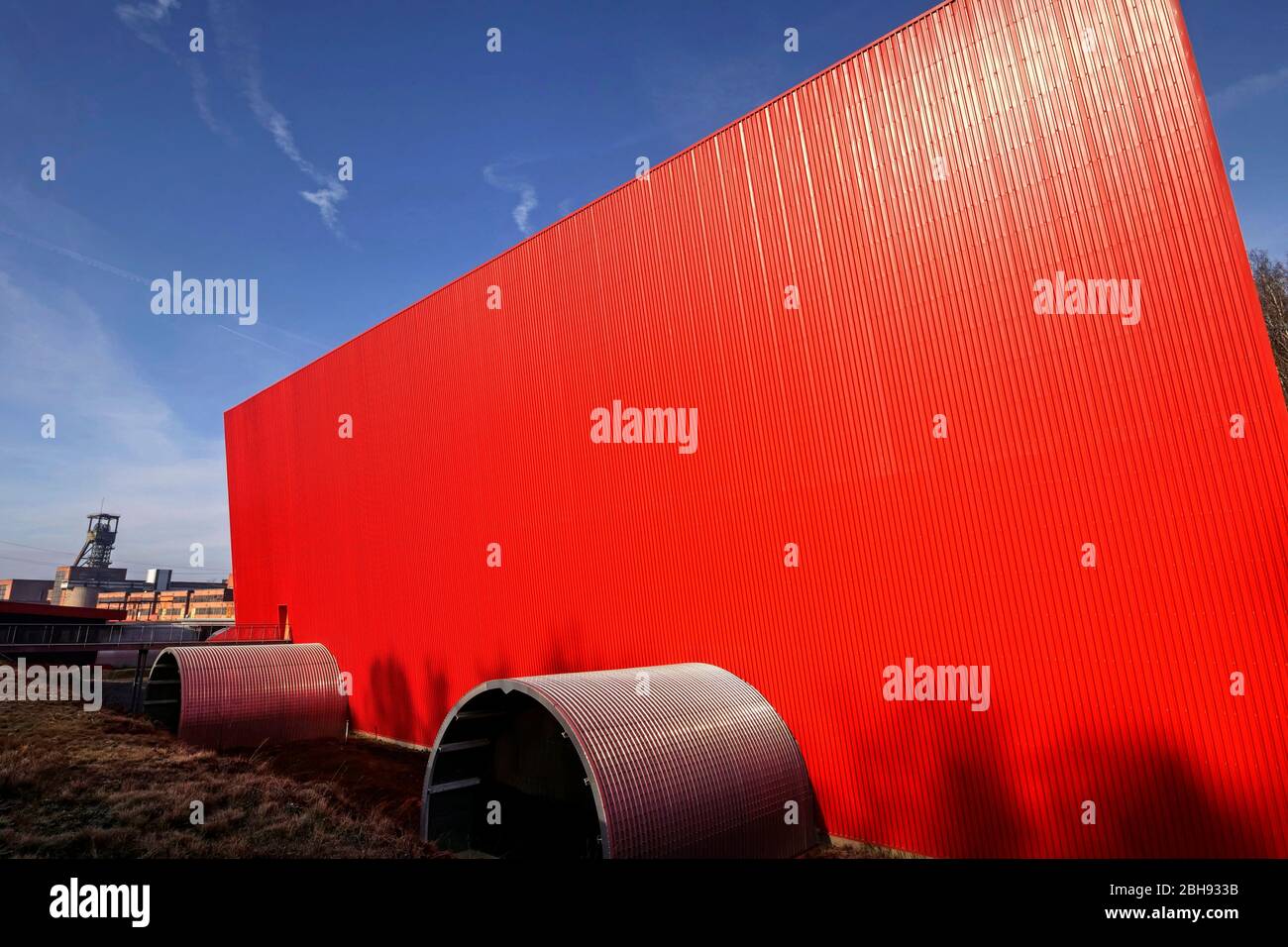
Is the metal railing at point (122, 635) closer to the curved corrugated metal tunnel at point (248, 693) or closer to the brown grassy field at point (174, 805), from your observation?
the curved corrugated metal tunnel at point (248, 693)

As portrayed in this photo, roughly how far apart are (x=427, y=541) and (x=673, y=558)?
8529mm

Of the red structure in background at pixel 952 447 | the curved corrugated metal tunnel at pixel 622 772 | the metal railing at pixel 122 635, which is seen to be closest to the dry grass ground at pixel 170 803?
the curved corrugated metal tunnel at pixel 622 772

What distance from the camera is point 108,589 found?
59938 millimetres

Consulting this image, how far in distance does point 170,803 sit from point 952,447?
39.4 feet

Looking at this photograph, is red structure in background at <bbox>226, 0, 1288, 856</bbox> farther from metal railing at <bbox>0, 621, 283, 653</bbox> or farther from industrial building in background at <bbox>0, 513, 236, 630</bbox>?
industrial building in background at <bbox>0, 513, 236, 630</bbox>

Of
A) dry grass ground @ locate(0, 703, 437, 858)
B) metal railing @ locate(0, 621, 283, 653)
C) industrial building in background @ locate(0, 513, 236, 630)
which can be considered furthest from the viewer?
industrial building in background @ locate(0, 513, 236, 630)

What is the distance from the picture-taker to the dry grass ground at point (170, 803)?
8.02m

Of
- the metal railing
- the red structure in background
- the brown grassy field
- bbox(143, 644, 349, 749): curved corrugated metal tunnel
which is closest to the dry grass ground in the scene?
the brown grassy field

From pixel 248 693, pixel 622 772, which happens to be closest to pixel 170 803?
pixel 622 772

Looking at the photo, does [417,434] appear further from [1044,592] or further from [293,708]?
[1044,592]

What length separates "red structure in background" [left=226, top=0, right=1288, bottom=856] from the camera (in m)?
7.58

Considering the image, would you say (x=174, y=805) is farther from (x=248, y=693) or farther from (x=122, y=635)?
(x=122, y=635)

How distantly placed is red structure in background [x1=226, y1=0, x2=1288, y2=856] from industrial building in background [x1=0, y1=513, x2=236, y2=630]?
1648 inches
